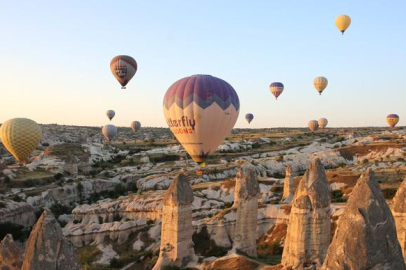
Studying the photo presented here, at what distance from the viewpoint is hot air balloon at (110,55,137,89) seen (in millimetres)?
51938

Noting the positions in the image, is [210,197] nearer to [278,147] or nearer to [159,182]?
[159,182]

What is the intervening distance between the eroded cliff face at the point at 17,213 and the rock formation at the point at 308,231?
35541 millimetres

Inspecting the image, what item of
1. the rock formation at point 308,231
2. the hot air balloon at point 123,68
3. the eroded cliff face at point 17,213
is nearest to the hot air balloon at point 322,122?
the hot air balloon at point 123,68

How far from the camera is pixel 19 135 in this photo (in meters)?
52.4

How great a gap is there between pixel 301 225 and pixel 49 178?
49.3 m

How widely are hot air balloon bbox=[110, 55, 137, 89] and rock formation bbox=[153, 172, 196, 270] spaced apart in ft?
97.5

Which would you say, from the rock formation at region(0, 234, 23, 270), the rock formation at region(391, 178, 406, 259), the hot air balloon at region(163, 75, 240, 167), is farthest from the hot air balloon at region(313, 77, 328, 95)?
the rock formation at region(0, 234, 23, 270)

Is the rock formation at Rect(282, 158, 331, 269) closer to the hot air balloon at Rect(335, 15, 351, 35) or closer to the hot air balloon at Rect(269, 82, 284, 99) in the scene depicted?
the hot air balloon at Rect(335, 15, 351, 35)

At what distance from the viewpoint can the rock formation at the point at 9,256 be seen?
46.2ft

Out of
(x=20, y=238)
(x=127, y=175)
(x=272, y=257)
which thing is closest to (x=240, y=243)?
(x=272, y=257)

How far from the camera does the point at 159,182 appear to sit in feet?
185

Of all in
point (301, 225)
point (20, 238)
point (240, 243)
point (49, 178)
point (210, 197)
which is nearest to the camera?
point (301, 225)

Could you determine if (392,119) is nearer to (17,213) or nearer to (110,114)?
(110,114)

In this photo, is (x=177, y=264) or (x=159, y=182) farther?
(x=159, y=182)
